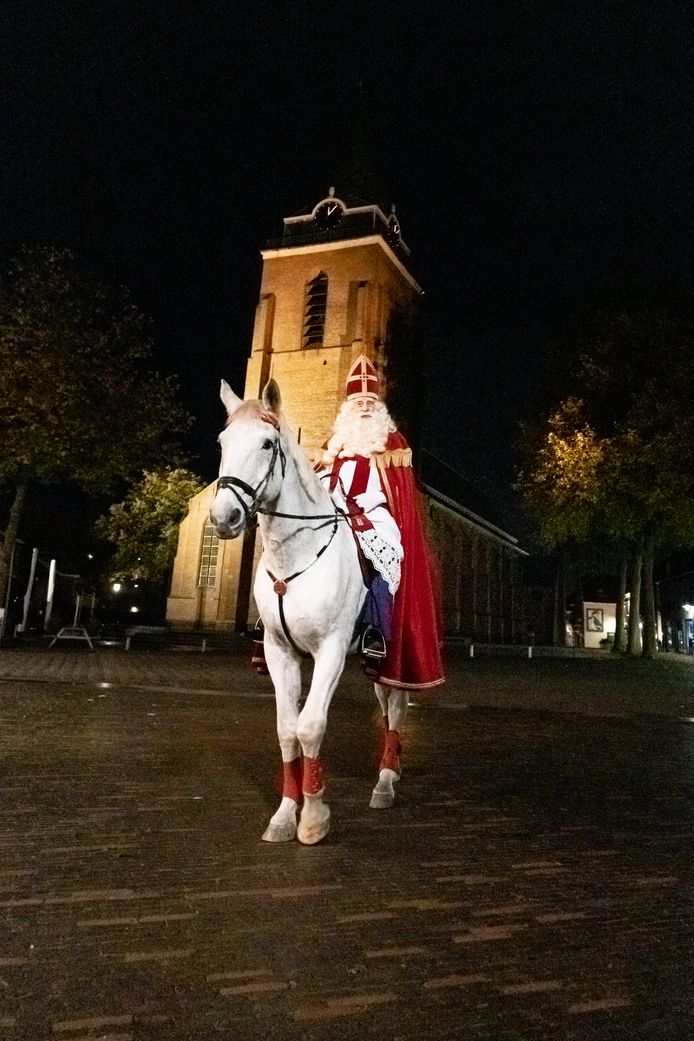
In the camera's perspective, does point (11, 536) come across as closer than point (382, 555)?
No

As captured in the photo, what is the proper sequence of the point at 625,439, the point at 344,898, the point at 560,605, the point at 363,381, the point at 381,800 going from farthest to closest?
the point at 560,605 → the point at 625,439 → the point at 363,381 → the point at 381,800 → the point at 344,898

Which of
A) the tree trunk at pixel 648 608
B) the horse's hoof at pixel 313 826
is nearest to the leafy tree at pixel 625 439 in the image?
the tree trunk at pixel 648 608

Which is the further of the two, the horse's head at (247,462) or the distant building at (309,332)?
the distant building at (309,332)

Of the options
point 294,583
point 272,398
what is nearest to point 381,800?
point 294,583

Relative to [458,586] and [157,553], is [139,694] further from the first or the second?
[458,586]

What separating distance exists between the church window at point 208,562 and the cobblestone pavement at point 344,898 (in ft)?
93.8

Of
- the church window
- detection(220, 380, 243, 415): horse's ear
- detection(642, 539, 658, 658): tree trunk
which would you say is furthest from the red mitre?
the church window

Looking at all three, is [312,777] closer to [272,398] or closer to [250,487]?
[250,487]

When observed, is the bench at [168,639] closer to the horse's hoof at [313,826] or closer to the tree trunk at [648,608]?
the tree trunk at [648,608]

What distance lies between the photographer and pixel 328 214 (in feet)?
127

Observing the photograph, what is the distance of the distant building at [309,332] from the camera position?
34.9 m

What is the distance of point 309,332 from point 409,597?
34054mm

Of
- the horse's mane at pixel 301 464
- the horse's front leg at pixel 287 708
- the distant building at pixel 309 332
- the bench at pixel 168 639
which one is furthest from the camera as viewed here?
the distant building at pixel 309 332

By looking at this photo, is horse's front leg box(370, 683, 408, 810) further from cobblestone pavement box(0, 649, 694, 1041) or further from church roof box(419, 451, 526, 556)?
church roof box(419, 451, 526, 556)
